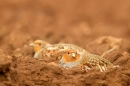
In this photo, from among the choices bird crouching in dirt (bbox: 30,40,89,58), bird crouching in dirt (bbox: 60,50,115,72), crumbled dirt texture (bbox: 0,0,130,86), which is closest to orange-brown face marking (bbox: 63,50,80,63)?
bird crouching in dirt (bbox: 60,50,115,72)

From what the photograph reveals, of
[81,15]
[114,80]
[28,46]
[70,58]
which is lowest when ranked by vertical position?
[114,80]

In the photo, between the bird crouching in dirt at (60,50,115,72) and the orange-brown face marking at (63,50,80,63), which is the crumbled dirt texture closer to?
the bird crouching in dirt at (60,50,115,72)

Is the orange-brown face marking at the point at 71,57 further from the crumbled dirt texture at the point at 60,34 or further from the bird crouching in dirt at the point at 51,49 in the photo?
the bird crouching in dirt at the point at 51,49

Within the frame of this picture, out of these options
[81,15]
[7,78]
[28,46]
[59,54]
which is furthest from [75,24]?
[7,78]

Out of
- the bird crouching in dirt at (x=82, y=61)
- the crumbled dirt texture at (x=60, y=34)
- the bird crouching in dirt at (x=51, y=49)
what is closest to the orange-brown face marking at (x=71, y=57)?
the bird crouching in dirt at (x=82, y=61)

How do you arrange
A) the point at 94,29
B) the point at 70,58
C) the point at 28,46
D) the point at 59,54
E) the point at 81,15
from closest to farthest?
the point at 70,58 → the point at 59,54 → the point at 28,46 → the point at 94,29 → the point at 81,15

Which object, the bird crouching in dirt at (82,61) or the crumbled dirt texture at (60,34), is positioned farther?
the bird crouching in dirt at (82,61)

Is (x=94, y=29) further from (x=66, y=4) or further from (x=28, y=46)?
(x=28, y=46)

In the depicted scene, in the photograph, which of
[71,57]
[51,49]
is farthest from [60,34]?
[71,57]
